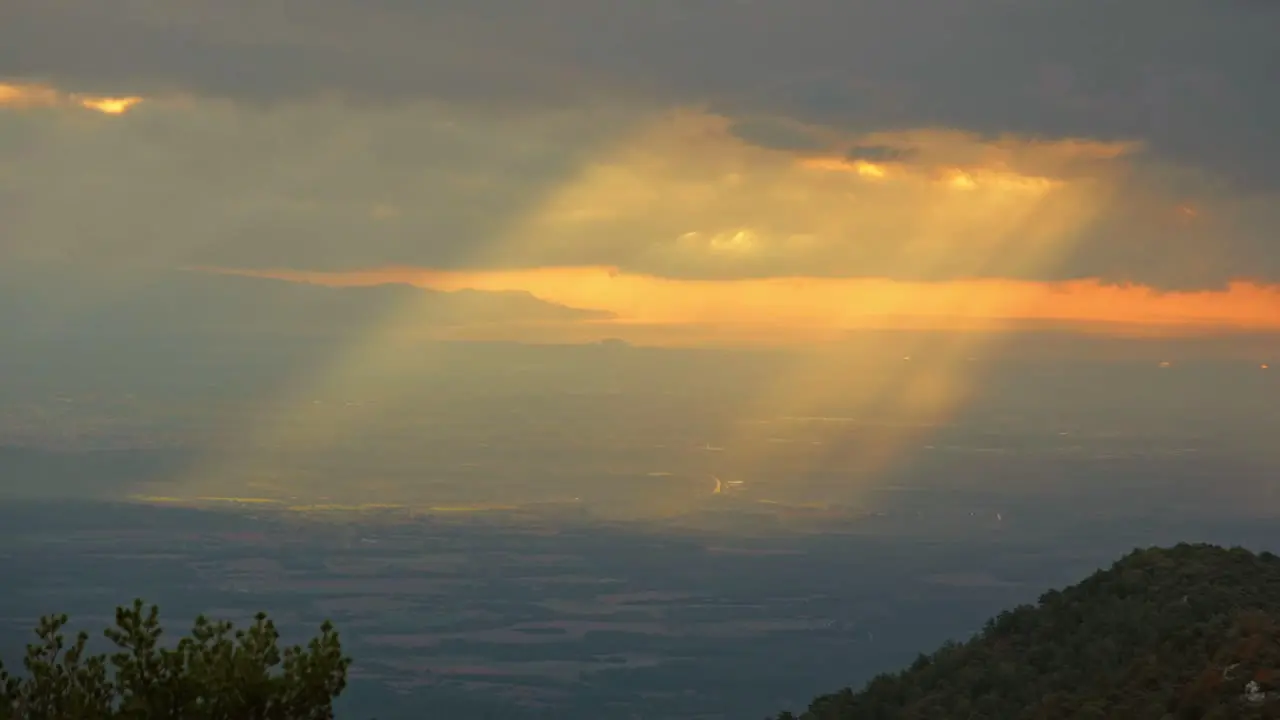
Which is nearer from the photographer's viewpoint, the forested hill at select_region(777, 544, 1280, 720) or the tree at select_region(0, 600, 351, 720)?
the tree at select_region(0, 600, 351, 720)

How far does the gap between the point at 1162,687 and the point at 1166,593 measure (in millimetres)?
16091

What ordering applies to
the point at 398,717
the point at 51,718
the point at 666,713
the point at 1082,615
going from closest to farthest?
the point at 51,718 < the point at 1082,615 < the point at 398,717 < the point at 666,713

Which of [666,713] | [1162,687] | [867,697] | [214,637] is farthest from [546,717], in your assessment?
[214,637]

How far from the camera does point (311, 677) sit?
26.8 m

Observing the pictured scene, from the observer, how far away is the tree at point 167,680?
26000 millimetres

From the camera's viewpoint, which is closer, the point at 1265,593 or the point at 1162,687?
the point at 1162,687

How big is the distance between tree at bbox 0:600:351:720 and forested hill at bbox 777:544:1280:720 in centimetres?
2583

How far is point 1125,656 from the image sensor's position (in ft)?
179

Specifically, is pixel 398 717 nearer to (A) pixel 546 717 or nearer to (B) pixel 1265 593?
(A) pixel 546 717

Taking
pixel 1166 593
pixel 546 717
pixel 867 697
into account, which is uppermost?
pixel 1166 593

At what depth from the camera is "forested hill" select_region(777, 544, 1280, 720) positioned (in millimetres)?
43906

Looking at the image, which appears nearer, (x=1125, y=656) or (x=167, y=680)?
(x=167, y=680)

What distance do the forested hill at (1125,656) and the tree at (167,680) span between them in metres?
25.8

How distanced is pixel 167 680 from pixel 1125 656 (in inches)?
1526
